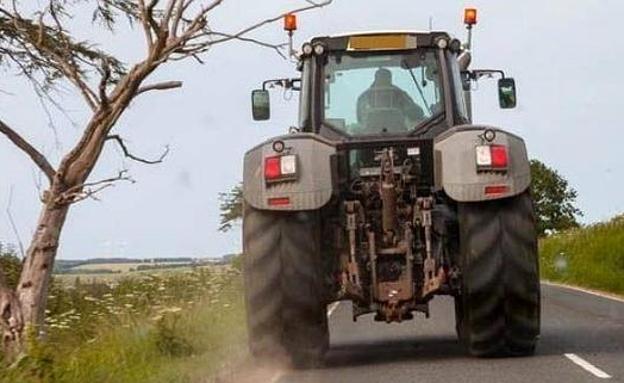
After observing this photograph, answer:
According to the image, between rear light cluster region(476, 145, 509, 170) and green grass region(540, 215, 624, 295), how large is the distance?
1933 cm

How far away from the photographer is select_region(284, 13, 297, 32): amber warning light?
15031 millimetres

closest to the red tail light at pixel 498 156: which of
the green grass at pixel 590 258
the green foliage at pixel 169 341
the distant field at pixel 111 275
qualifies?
the green foliage at pixel 169 341

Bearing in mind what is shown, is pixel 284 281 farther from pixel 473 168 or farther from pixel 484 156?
pixel 484 156

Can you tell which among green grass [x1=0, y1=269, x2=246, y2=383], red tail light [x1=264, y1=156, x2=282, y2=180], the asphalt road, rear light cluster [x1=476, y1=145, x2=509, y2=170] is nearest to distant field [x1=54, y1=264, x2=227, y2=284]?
green grass [x1=0, y1=269, x2=246, y2=383]

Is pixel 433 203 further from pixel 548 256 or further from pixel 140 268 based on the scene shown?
pixel 548 256

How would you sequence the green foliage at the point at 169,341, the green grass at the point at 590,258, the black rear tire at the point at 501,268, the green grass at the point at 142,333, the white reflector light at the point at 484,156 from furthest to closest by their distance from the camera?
the green grass at the point at 590,258 → the green foliage at the point at 169,341 → the black rear tire at the point at 501,268 → the white reflector light at the point at 484,156 → the green grass at the point at 142,333

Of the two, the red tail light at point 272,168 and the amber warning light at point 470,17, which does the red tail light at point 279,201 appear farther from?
the amber warning light at point 470,17

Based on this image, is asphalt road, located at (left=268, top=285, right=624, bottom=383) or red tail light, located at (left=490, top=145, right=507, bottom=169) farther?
red tail light, located at (left=490, top=145, right=507, bottom=169)

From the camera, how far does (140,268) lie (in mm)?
21188

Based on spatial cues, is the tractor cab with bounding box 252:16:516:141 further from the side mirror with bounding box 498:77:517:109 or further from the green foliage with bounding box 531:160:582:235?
the green foliage with bounding box 531:160:582:235

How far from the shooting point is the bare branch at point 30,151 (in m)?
15.0

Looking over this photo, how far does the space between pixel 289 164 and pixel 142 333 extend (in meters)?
3.36

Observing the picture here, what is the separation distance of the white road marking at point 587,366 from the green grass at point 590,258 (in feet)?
59.9

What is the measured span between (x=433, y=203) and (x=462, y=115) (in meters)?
1.35
